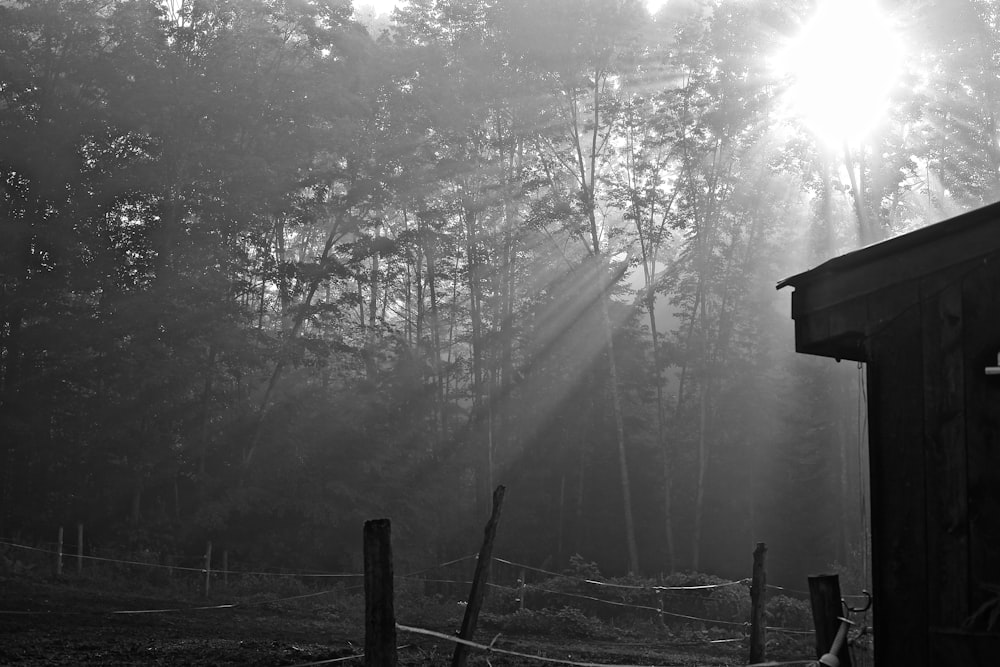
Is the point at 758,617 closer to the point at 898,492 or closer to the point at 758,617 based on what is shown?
the point at 758,617

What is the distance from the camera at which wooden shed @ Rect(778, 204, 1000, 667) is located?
479 cm

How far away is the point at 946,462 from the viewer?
4.93 m

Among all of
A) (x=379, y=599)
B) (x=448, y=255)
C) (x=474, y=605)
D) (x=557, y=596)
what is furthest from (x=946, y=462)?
(x=448, y=255)

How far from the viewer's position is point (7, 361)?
2312 centimetres

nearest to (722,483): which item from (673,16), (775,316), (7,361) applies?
(775,316)

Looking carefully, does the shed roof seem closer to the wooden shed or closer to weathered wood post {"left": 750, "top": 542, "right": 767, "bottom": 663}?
the wooden shed

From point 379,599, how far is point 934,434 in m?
3.12

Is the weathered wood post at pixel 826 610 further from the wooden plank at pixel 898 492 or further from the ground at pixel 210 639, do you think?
the ground at pixel 210 639

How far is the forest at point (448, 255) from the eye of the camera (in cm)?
2295

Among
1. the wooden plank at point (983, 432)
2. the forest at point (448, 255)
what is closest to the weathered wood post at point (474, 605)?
the wooden plank at point (983, 432)

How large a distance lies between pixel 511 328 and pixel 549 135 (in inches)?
221

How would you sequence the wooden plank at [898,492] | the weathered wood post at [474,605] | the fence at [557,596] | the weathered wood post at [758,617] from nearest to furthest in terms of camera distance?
the wooden plank at [898,492] < the weathered wood post at [474,605] < the weathered wood post at [758,617] < the fence at [557,596]

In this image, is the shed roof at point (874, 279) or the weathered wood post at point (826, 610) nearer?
the shed roof at point (874, 279)

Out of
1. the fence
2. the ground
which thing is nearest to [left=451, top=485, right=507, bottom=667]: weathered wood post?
the ground
